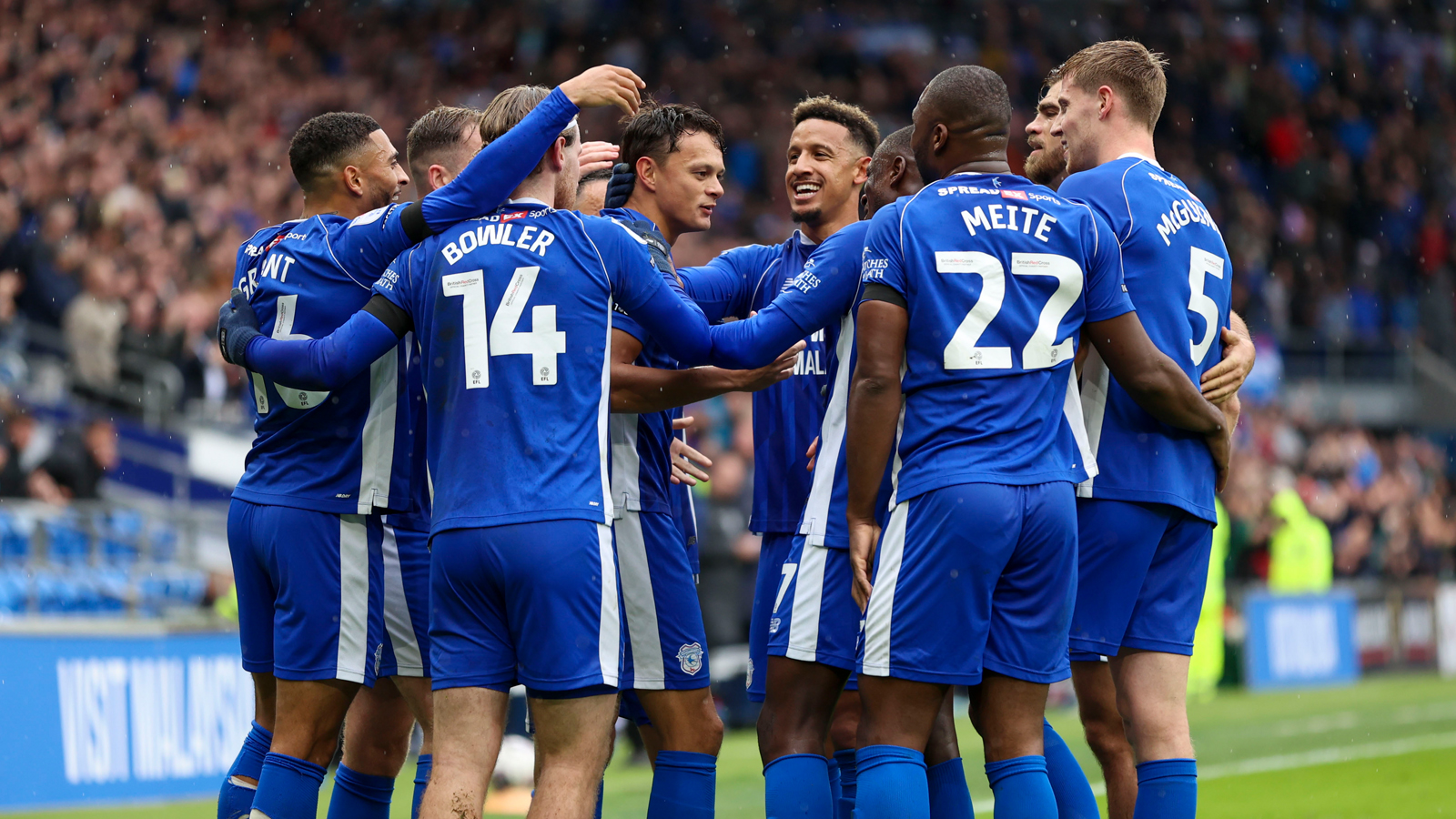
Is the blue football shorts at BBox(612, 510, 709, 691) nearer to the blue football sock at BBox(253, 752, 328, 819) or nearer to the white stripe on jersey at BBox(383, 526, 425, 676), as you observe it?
the white stripe on jersey at BBox(383, 526, 425, 676)

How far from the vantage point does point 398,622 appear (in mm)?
5285

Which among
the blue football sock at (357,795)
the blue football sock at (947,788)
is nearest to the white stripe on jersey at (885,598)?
the blue football sock at (947,788)

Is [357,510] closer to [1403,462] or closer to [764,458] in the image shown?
[764,458]

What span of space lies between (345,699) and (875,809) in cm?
188

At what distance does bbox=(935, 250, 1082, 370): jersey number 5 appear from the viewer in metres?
4.38

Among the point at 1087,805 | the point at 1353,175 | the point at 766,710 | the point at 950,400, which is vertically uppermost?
the point at 1353,175

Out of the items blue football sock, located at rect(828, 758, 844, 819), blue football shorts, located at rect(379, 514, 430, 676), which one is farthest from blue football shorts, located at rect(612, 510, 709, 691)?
blue football shorts, located at rect(379, 514, 430, 676)

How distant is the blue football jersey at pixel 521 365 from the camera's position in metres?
4.36

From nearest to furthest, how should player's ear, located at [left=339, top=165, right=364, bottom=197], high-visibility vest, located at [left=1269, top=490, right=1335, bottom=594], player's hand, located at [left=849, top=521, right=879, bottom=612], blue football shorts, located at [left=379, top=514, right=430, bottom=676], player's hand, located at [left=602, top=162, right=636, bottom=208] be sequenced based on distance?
player's hand, located at [left=849, top=521, right=879, bottom=612]
blue football shorts, located at [left=379, top=514, right=430, bottom=676]
player's ear, located at [left=339, top=165, right=364, bottom=197]
player's hand, located at [left=602, top=162, right=636, bottom=208]
high-visibility vest, located at [left=1269, top=490, right=1335, bottom=594]

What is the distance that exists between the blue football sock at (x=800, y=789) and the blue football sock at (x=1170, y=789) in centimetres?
100

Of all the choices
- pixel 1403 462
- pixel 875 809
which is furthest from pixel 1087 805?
pixel 1403 462

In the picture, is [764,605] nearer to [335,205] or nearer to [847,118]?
[847,118]

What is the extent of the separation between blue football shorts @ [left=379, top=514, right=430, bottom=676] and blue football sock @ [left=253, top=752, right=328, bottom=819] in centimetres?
42

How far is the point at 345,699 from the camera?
16.8ft
